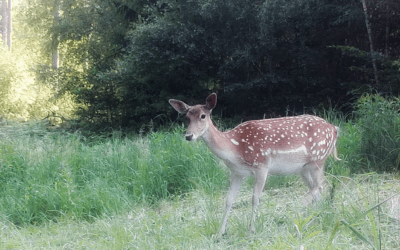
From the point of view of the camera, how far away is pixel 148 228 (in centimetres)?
424

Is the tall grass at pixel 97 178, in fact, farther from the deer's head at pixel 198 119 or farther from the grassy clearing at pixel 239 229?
the deer's head at pixel 198 119

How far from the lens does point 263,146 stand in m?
4.32

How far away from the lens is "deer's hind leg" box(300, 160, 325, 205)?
4609mm

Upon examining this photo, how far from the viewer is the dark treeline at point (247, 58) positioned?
11.0 meters

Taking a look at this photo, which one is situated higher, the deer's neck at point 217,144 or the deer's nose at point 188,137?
the deer's nose at point 188,137

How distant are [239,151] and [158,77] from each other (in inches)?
357

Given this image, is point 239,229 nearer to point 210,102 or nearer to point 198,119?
point 198,119

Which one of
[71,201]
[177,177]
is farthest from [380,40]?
[71,201]

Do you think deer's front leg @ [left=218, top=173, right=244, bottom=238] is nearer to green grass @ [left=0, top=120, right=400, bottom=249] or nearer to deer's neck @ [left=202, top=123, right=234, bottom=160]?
green grass @ [left=0, top=120, right=400, bottom=249]

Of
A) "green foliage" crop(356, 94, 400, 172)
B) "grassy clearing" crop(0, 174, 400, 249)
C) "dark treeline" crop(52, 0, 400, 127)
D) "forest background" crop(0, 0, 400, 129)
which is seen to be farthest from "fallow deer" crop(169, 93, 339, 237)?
"dark treeline" crop(52, 0, 400, 127)

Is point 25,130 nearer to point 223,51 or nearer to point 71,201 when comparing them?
point 223,51

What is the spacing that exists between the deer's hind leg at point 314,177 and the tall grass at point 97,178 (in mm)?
1111

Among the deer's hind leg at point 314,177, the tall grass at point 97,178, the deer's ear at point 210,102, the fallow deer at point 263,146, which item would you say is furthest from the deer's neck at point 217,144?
the deer's hind leg at point 314,177

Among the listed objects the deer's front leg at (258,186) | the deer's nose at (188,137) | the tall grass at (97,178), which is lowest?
the tall grass at (97,178)
